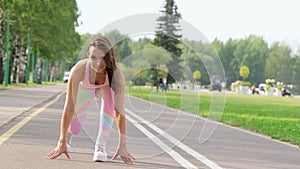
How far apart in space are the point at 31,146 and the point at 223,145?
145 inches

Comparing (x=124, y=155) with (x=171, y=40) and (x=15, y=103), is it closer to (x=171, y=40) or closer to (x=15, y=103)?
(x=171, y=40)

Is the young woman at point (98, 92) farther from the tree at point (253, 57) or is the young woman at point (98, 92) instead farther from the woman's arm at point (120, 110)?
the tree at point (253, 57)

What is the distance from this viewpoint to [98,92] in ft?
29.0

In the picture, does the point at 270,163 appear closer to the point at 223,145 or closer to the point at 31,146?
the point at 223,145

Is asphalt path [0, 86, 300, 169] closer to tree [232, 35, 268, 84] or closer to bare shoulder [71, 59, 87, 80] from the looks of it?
bare shoulder [71, 59, 87, 80]

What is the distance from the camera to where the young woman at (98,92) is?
28.2 ft

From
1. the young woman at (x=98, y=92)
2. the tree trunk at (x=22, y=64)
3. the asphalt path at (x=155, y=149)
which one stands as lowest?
the asphalt path at (x=155, y=149)

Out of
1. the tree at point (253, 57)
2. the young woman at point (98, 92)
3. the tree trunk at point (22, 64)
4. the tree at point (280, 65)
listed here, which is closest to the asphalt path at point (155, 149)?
the young woman at point (98, 92)

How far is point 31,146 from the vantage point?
1076 centimetres

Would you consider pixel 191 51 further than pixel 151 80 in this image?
No

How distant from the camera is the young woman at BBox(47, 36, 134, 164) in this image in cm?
859

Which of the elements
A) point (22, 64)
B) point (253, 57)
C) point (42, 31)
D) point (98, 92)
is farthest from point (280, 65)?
point (98, 92)

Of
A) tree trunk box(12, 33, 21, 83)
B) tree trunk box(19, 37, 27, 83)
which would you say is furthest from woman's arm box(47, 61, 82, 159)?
tree trunk box(19, 37, 27, 83)

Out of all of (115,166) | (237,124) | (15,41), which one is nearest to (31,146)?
(115,166)
